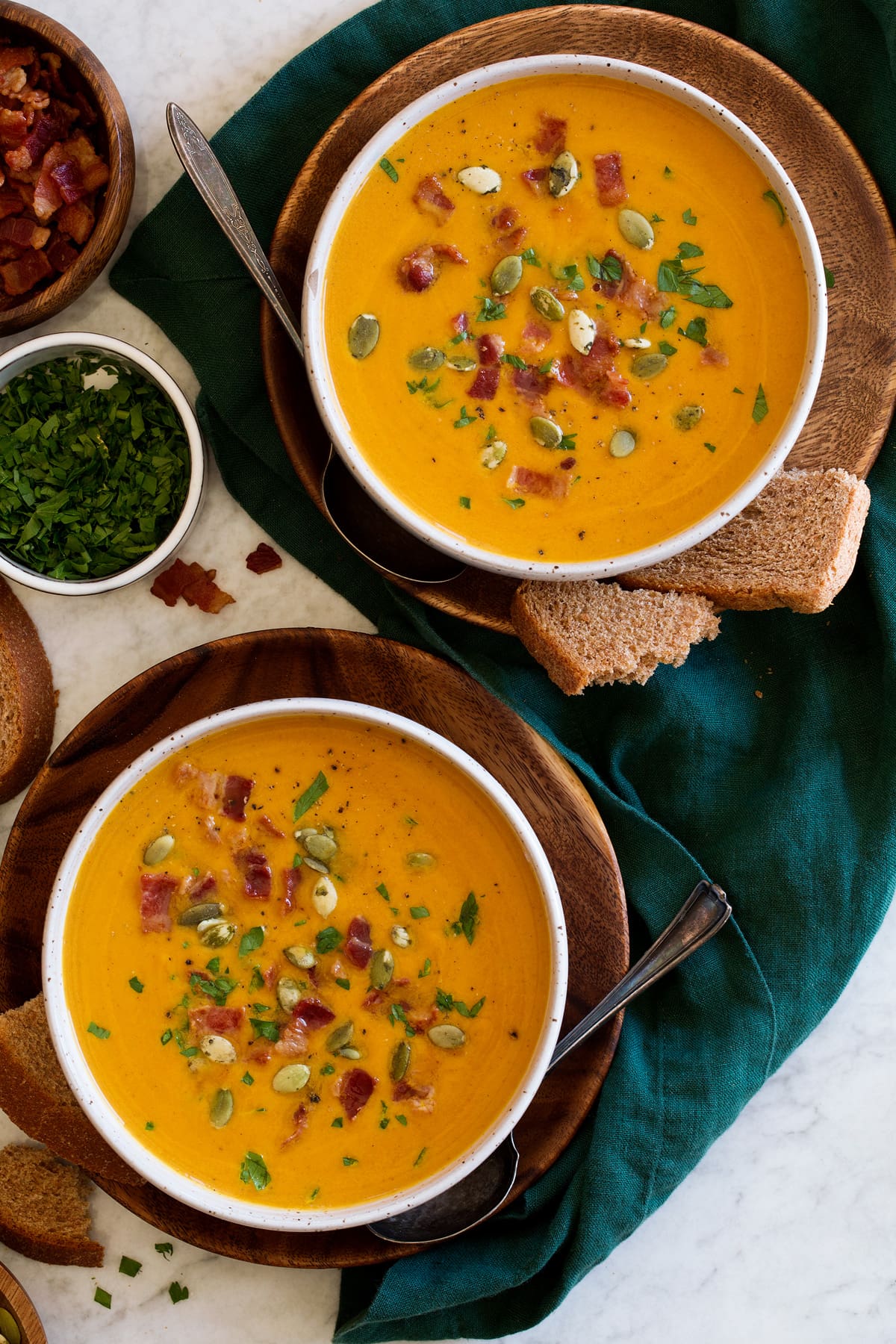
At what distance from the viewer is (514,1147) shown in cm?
278

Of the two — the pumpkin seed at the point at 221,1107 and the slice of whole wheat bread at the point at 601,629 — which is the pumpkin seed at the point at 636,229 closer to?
the slice of whole wheat bread at the point at 601,629

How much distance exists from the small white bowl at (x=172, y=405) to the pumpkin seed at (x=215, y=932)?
0.92m

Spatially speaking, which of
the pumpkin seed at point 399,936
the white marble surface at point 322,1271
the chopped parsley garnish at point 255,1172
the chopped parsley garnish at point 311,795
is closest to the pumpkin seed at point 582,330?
the white marble surface at point 322,1271

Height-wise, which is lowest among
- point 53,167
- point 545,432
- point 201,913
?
point 201,913

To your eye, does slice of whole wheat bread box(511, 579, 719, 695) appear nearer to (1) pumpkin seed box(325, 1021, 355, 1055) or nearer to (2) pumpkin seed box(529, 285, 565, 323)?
(2) pumpkin seed box(529, 285, 565, 323)

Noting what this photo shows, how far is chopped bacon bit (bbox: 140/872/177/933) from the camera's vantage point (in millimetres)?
2510

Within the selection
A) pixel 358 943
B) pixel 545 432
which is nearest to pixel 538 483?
pixel 545 432

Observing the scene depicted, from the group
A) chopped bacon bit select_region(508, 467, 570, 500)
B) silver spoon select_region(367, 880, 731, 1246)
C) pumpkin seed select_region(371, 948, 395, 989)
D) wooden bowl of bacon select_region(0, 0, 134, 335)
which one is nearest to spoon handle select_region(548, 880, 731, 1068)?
silver spoon select_region(367, 880, 731, 1246)

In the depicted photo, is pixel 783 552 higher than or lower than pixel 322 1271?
higher

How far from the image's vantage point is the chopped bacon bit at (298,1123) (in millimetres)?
2551

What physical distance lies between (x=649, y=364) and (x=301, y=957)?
157cm

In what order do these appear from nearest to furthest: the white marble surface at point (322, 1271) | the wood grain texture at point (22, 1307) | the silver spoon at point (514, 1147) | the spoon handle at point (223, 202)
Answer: the spoon handle at point (223, 202)
the silver spoon at point (514, 1147)
the wood grain texture at point (22, 1307)
the white marble surface at point (322, 1271)

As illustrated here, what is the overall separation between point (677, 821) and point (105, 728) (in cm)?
153

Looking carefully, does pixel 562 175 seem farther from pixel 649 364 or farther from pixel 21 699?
pixel 21 699
